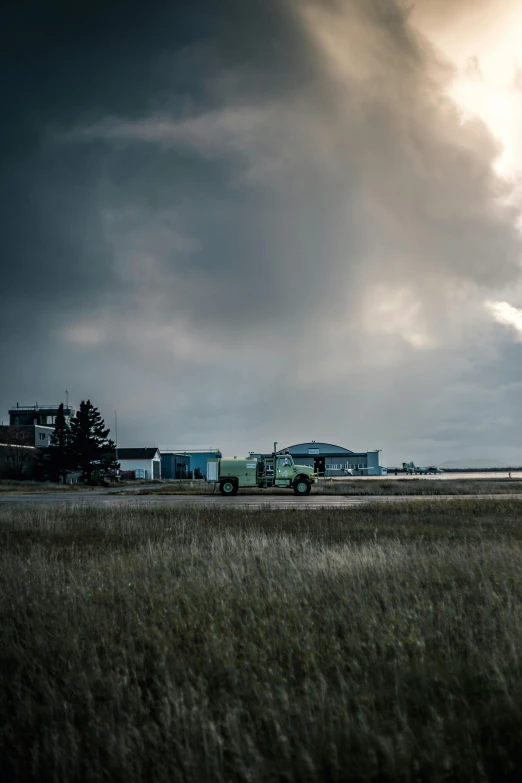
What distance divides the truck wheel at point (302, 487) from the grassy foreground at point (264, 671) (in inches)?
1126

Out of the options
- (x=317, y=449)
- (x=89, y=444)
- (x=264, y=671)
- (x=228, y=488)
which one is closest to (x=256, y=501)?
(x=228, y=488)

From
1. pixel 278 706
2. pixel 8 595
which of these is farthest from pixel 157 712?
pixel 8 595

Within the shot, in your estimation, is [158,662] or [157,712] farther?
[158,662]

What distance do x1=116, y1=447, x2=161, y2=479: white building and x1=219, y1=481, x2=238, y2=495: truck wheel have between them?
61.6 meters

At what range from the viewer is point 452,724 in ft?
11.5

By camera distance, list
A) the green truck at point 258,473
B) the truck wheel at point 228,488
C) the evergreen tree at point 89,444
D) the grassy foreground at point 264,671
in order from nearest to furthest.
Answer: the grassy foreground at point 264,671 < the truck wheel at point 228,488 < the green truck at point 258,473 < the evergreen tree at point 89,444

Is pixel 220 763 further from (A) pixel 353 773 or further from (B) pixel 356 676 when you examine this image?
(B) pixel 356 676

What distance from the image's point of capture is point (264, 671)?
4402mm

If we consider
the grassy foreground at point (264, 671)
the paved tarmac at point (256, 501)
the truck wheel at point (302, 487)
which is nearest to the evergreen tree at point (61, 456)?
the paved tarmac at point (256, 501)

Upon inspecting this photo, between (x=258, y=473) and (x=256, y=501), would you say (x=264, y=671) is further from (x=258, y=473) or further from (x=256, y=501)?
(x=258, y=473)

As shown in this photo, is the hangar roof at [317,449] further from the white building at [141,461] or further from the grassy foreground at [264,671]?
the grassy foreground at [264,671]

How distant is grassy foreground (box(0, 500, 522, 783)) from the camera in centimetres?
325

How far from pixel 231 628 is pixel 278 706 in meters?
1.82

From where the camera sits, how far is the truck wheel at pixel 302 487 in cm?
3755
